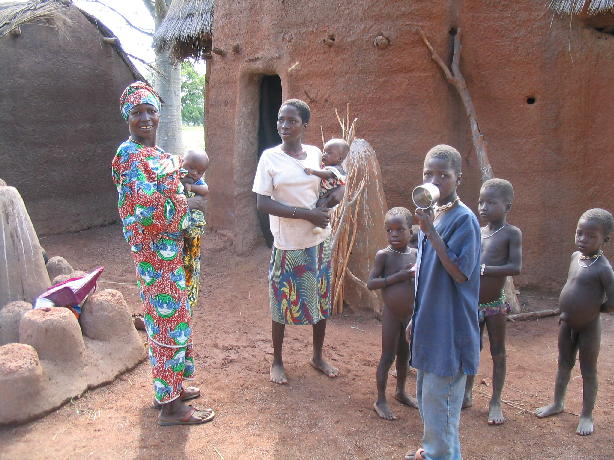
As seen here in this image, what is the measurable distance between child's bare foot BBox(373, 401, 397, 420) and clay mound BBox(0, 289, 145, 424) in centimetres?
174

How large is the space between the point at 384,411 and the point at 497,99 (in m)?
3.55

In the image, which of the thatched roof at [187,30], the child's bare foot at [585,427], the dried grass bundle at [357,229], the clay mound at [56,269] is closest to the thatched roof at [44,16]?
the thatched roof at [187,30]

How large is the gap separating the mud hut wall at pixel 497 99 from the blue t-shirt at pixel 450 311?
3.36m

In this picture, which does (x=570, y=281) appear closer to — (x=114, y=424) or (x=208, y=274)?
(x=114, y=424)

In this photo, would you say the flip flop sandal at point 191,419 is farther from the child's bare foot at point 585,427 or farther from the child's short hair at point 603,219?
the child's short hair at point 603,219

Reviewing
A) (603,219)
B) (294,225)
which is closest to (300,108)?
(294,225)

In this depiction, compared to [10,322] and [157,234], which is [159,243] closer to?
[157,234]

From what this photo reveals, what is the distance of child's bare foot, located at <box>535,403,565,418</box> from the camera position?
11.1ft

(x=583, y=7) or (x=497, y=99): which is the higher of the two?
(x=583, y=7)

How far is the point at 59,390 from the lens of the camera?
3424 mm

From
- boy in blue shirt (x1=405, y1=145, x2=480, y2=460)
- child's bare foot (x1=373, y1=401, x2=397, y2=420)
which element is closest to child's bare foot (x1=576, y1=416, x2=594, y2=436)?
child's bare foot (x1=373, y1=401, x2=397, y2=420)

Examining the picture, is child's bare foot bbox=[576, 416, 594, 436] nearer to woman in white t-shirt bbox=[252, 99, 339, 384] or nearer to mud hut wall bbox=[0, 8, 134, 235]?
woman in white t-shirt bbox=[252, 99, 339, 384]

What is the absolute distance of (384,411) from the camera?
3326 millimetres

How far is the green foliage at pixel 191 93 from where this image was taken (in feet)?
83.0
